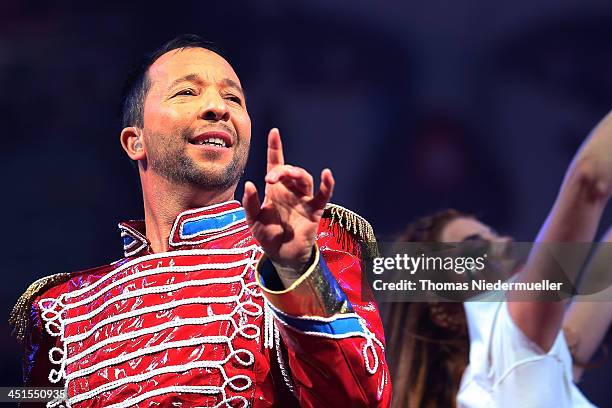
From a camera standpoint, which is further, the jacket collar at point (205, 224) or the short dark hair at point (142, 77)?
the short dark hair at point (142, 77)

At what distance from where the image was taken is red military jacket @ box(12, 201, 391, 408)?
4.55 ft

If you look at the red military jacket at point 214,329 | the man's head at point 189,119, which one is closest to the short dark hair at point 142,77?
the man's head at point 189,119

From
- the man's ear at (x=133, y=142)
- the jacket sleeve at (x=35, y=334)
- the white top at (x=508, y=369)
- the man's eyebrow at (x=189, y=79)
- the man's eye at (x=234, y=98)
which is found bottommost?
the white top at (x=508, y=369)

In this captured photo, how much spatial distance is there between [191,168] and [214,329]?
387mm

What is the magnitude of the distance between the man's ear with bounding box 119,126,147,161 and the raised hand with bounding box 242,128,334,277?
731mm

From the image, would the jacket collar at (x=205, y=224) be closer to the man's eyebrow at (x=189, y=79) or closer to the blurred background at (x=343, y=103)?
the man's eyebrow at (x=189, y=79)

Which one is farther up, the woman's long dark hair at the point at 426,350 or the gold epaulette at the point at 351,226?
the gold epaulette at the point at 351,226

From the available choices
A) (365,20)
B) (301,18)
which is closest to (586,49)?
(365,20)

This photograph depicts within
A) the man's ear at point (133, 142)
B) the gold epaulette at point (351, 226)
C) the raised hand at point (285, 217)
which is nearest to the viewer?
the raised hand at point (285, 217)

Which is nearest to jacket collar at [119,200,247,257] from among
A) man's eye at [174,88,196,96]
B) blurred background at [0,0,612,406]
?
man's eye at [174,88,196,96]

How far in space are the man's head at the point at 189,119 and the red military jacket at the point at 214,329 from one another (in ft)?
0.31

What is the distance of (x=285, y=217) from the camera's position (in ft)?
4.47

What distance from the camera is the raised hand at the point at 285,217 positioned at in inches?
52.7

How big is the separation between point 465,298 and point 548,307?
0.20 metres
